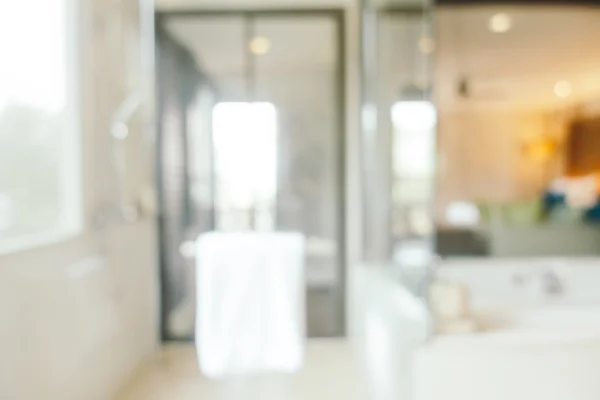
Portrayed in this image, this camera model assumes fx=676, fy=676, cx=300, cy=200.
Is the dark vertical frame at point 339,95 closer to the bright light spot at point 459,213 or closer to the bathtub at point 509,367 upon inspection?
the bright light spot at point 459,213

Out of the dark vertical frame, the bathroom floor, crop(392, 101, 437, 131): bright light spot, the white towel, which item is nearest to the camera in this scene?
crop(392, 101, 437, 131): bright light spot

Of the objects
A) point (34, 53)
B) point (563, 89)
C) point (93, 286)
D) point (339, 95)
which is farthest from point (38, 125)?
point (563, 89)

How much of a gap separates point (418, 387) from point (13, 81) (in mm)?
1761

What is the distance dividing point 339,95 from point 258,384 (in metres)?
1.83

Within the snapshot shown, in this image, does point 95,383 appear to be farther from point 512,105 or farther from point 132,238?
point 512,105

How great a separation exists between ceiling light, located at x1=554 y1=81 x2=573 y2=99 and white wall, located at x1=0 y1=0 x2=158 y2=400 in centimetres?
225

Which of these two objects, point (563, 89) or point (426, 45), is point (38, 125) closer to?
point (426, 45)

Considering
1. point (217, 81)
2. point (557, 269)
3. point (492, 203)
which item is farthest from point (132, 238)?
point (557, 269)

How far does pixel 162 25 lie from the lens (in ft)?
13.8

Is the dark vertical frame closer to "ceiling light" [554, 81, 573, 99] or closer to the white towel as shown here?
the white towel

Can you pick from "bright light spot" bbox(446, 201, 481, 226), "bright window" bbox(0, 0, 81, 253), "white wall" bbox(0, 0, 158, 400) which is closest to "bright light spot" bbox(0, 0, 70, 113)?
"bright window" bbox(0, 0, 81, 253)

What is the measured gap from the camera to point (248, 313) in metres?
3.74

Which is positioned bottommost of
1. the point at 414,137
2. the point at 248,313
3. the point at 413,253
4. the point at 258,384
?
the point at 258,384

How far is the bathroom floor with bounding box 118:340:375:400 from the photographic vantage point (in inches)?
131
